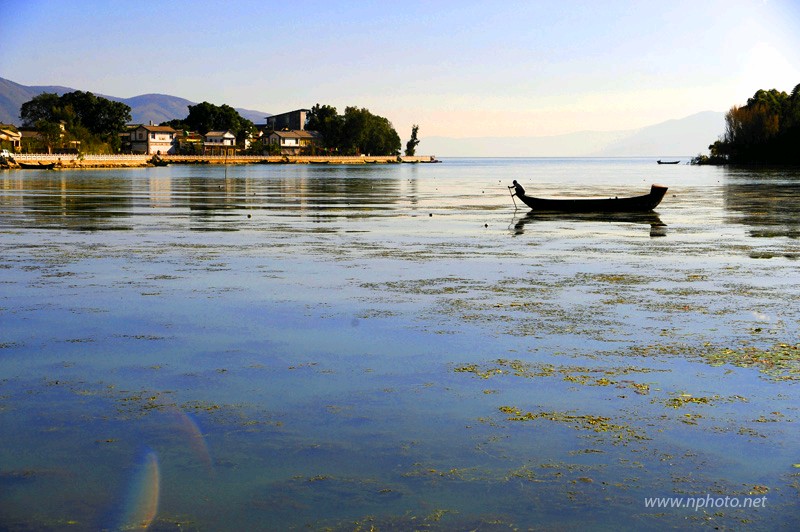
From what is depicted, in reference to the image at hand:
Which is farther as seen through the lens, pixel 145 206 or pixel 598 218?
pixel 145 206

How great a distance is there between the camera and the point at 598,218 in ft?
122

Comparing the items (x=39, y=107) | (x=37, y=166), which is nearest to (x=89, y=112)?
(x=39, y=107)

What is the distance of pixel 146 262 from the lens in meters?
21.6

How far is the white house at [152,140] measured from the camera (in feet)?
633

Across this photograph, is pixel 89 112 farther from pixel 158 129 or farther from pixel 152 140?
pixel 158 129

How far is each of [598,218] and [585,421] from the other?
29.0 m

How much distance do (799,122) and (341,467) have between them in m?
143

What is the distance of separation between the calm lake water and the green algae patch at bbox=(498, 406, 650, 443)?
3 centimetres

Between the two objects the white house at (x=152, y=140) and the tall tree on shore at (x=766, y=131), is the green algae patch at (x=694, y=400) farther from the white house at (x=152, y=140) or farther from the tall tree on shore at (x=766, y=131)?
the white house at (x=152, y=140)

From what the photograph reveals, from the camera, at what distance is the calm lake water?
7074 millimetres

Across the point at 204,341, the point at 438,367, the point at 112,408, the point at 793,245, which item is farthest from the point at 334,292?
the point at 793,245

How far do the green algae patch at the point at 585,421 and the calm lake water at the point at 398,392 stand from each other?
0.03m

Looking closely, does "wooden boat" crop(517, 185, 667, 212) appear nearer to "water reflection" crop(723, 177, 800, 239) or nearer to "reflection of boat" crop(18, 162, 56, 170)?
"water reflection" crop(723, 177, 800, 239)

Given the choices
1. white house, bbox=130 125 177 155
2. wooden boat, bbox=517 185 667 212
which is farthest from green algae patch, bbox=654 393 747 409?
white house, bbox=130 125 177 155
